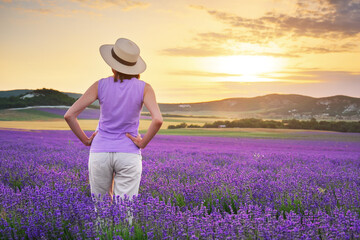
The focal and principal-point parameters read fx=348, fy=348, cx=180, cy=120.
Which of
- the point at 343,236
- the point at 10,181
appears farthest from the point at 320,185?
the point at 10,181

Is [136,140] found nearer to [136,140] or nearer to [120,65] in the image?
[136,140]

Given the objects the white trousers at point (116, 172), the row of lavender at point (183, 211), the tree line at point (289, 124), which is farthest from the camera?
the tree line at point (289, 124)

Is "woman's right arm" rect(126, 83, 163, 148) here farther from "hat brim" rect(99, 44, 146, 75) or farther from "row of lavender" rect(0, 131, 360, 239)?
"row of lavender" rect(0, 131, 360, 239)

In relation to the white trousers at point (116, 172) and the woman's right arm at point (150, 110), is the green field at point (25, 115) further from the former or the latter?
the woman's right arm at point (150, 110)

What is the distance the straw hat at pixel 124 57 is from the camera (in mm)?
3094

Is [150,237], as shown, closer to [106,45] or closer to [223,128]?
[106,45]

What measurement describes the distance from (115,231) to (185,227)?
1.63ft

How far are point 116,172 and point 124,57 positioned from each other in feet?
3.40

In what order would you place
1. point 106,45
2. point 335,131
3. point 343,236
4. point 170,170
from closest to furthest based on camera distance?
point 343,236, point 106,45, point 170,170, point 335,131

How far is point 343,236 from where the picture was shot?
224 cm

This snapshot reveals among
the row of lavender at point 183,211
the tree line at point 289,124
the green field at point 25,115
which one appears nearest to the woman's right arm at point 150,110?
the row of lavender at point 183,211

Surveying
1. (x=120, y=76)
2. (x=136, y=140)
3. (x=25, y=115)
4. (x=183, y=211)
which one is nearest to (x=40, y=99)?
(x=25, y=115)

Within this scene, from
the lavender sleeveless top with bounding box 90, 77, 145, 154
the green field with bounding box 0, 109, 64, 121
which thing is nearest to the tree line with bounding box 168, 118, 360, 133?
the green field with bounding box 0, 109, 64, 121

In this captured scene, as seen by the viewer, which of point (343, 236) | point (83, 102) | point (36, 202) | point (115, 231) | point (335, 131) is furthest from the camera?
point (335, 131)
